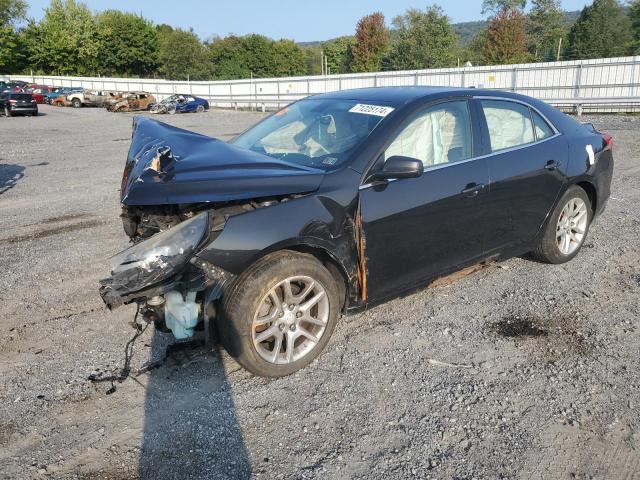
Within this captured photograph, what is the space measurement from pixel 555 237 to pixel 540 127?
1.03 metres

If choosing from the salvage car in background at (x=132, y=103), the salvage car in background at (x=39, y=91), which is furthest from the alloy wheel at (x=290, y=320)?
the salvage car in background at (x=39, y=91)

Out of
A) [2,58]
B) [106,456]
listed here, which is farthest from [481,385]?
[2,58]

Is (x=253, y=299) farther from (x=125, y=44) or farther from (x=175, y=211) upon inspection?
(x=125, y=44)

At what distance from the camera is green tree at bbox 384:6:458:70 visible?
64.6 m

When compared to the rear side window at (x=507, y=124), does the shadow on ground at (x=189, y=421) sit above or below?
below

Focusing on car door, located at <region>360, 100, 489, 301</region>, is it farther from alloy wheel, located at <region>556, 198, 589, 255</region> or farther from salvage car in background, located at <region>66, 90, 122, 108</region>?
salvage car in background, located at <region>66, 90, 122, 108</region>

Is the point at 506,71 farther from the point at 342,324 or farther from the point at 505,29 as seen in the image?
the point at 505,29

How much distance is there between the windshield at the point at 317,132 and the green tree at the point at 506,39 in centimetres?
5585

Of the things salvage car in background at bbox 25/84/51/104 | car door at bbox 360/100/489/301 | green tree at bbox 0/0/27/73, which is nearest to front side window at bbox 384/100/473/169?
car door at bbox 360/100/489/301

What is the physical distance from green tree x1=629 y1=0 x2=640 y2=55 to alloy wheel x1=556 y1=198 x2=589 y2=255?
5977cm

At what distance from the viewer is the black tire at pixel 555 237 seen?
4.84 metres

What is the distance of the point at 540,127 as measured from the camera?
4754mm

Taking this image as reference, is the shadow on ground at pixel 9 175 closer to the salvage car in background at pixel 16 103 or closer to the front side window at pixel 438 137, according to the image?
the front side window at pixel 438 137

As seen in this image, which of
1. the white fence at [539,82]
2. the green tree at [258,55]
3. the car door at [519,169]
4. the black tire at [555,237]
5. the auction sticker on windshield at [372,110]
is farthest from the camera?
the green tree at [258,55]
